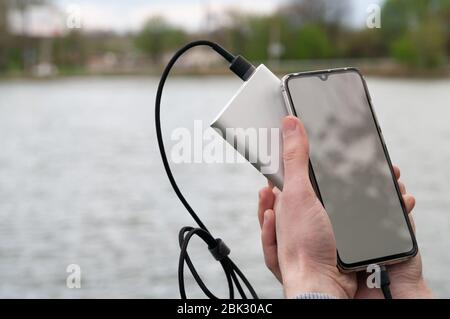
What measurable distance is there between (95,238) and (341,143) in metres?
5.28

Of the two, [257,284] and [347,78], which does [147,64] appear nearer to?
[257,284]

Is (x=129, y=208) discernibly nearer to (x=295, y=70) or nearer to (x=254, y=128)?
(x=254, y=128)

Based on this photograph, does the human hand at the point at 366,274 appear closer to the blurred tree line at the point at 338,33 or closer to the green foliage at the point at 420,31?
the blurred tree line at the point at 338,33

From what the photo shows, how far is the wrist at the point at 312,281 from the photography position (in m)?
0.70

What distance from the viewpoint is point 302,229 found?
72cm

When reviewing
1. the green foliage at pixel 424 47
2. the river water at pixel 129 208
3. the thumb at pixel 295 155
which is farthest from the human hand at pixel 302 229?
the green foliage at pixel 424 47

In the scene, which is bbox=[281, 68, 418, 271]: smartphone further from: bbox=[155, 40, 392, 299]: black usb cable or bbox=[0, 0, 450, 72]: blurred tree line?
bbox=[0, 0, 450, 72]: blurred tree line

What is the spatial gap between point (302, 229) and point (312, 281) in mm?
51

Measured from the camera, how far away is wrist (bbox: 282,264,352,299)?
0.70 metres

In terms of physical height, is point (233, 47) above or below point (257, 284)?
below

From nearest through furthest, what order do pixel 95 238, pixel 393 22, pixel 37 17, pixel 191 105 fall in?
1. pixel 95 238
2. pixel 191 105
3. pixel 393 22
4. pixel 37 17

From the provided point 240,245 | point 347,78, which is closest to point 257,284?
point 240,245

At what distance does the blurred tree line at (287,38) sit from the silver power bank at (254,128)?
2467 centimetres

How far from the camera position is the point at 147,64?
42406 millimetres
